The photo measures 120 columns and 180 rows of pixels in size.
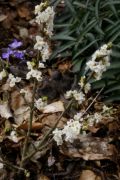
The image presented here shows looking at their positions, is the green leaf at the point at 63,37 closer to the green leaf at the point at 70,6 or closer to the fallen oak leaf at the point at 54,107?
the green leaf at the point at 70,6

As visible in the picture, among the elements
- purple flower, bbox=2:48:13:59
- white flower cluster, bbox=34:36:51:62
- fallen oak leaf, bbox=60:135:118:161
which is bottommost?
fallen oak leaf, bbox=60:135:118:161

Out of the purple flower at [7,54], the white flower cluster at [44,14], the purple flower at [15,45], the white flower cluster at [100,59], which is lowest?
the white flower cluster at [100,59]

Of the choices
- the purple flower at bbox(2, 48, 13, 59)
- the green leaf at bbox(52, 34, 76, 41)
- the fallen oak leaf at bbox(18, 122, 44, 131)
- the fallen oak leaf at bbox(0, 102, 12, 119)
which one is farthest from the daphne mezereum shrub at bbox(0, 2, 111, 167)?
the green leaf at bbox(52, 34, 76, 41)

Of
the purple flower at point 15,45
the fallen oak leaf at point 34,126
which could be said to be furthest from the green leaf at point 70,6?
the fallen oak leaf at point 34,126

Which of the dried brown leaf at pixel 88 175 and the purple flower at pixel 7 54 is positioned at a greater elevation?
the purple flower at pixel 7 54

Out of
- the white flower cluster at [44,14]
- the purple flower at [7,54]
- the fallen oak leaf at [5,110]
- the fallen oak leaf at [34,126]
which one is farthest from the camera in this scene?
the purple flower at [7,54]

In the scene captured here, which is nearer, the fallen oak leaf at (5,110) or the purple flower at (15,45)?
the fallen oak leaf at (5,110)

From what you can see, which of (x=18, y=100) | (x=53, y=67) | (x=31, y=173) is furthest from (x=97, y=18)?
(x=31, y=173)

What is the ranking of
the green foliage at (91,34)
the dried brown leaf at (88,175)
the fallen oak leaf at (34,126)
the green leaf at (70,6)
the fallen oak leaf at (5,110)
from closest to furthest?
1. the dried brown leaf at (88,175)
2. the fallen oak leaf at (34,126)
3. the fallen oak leaf at (5,110)
4. the green foliage at (91,34)
5. the green leaf at (70,6)

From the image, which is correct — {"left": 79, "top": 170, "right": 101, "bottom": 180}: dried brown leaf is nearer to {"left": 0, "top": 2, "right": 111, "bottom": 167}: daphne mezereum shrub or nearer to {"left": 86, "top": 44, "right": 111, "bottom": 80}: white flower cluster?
{"left": 0, "top": 2, "right": 111, "bottom": 167}: daphne mezereum shrub

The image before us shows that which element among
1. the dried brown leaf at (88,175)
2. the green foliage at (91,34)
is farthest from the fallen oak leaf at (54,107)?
the dried brown leaf at (88,175)

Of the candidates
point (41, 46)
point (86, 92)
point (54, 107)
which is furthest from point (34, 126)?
point (41, 46)
